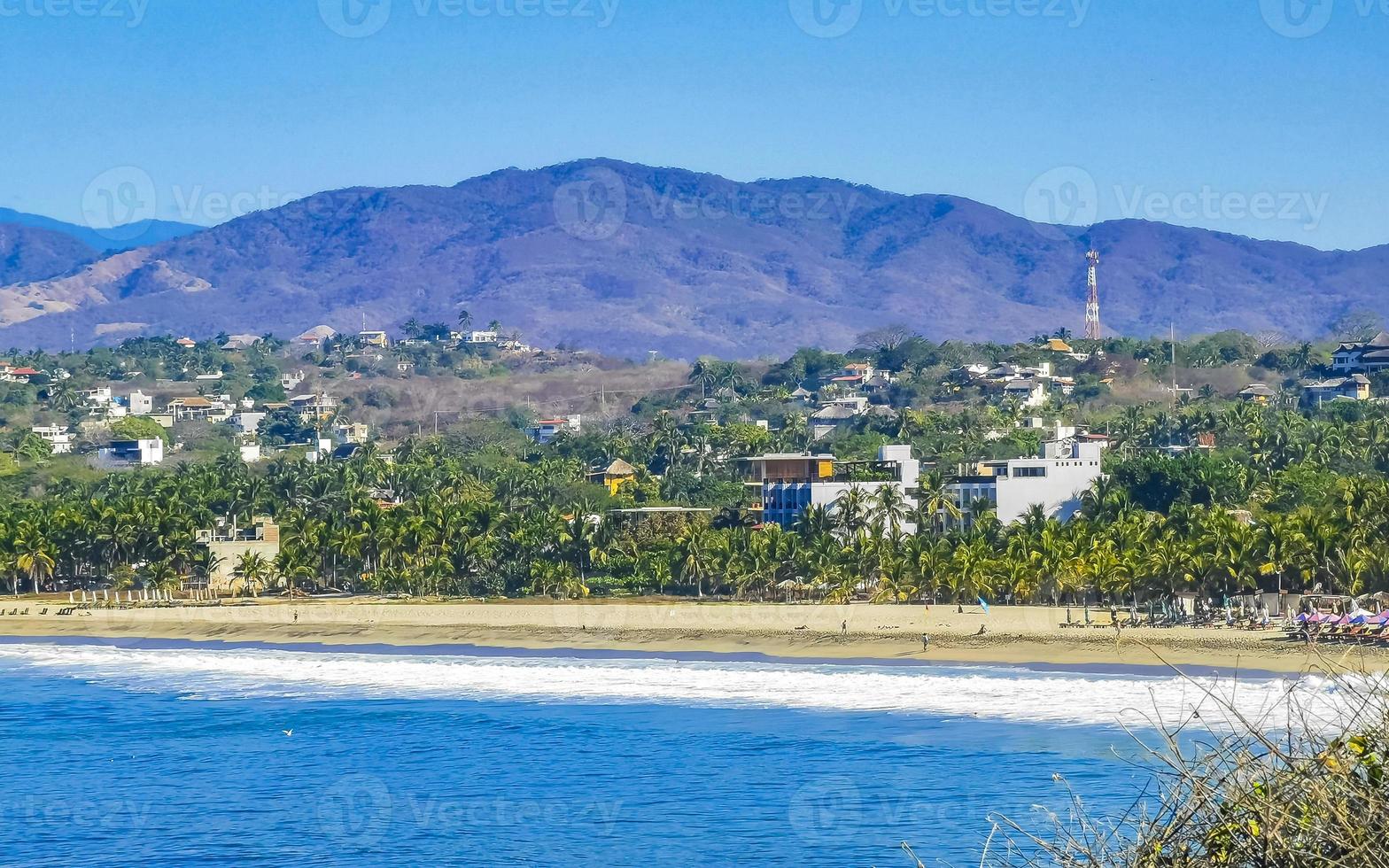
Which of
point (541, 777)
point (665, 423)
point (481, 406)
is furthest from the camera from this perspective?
point (481, 406)

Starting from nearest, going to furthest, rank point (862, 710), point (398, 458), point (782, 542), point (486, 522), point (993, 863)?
1. point (993, 863)
2. point (862, 710)
3. point (782, 542)
4. point (486, 522)
5. point (398, 458)

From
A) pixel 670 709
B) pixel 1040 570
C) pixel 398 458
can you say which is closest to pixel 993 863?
pixel 670 709

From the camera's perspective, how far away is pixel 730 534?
5666 cm

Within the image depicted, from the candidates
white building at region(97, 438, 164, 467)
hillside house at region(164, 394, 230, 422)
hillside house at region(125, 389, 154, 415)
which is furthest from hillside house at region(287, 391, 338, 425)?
white building at region(97, 438, 164, 467)

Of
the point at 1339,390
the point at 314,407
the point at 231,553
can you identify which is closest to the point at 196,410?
the point at 314,407

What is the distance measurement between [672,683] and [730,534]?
1690cm

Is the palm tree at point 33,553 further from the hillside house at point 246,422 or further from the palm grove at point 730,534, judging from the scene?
the hillside house at point 246,422

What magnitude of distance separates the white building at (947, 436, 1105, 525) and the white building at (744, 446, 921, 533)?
1.79m

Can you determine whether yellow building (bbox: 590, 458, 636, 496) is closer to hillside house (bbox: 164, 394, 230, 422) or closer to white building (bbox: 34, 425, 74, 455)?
white building (bbox: 34, 425, 74, 455)

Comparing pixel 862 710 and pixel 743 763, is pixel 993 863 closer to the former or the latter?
pixel 743 763

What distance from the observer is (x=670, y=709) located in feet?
119

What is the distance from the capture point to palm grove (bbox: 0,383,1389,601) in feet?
153

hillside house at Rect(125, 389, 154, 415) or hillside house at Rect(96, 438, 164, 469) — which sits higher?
hillside house at Rect(125, 389, 154, 415)

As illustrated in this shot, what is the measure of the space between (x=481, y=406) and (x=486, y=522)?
108 metres
